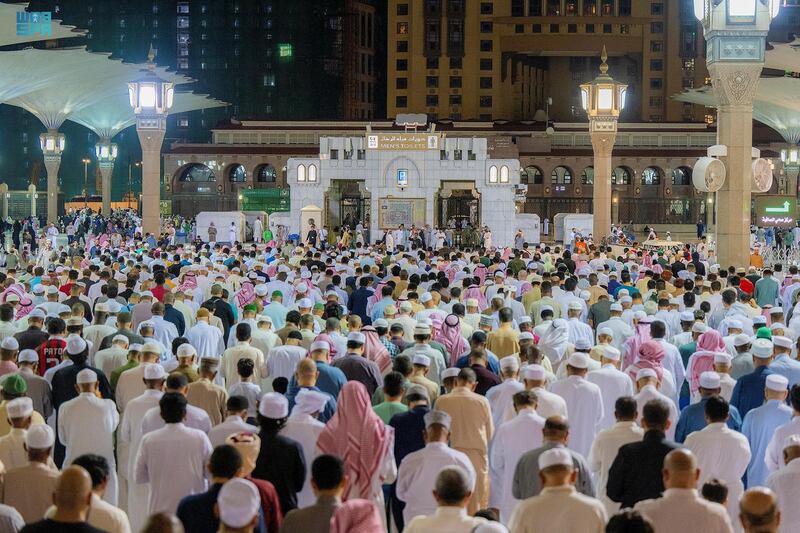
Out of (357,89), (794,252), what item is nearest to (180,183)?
(357,89)

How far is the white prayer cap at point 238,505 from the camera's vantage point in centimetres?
555

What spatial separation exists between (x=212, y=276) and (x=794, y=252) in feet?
88.3

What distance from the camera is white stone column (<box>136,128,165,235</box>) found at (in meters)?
37.4

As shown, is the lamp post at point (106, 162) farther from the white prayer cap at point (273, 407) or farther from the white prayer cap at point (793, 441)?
the white prayer cap at point (793, 441)

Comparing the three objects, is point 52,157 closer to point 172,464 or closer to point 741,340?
point 741,340

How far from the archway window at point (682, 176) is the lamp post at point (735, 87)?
5420cm

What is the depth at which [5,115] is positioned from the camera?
4082 inches

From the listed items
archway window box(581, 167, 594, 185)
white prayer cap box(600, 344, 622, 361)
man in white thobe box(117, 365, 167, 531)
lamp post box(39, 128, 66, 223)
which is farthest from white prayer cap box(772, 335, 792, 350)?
archway window box(581, 167, 594, 185)

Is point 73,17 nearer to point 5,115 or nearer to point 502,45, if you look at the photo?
point 5,115

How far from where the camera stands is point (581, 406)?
9852 mm

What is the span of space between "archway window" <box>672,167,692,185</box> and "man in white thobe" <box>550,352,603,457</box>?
2702 inches

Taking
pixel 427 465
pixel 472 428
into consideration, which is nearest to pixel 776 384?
pixel 472 428

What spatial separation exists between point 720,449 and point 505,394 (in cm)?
211

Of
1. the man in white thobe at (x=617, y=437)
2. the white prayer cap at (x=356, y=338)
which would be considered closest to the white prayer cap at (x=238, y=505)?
the man in white thobe at (x=617, y=437)
